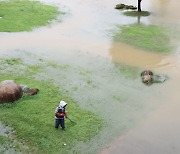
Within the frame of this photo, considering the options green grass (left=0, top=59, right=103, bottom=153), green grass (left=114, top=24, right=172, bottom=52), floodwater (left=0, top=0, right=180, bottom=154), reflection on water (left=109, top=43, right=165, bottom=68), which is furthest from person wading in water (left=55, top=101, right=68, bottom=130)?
green grass (left=114, top=24, right=172, bottom=52)

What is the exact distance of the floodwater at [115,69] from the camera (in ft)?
51.3

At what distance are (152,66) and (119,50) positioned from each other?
12.1 feet

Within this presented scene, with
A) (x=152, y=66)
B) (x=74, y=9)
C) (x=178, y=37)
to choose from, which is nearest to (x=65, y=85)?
(x=152, y=66)

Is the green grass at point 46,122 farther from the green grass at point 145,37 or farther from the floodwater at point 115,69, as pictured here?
the green grass at point 145,37

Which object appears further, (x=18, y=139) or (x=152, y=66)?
(x=152, y=66)

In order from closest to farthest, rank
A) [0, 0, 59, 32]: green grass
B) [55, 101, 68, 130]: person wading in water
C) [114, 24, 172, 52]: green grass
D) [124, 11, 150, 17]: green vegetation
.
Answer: [55, 101, 68, 130]: person wading in water < [114, 24, 172, 52]: green grass < [0, 0, 59, 32]: green grass < [124, 11, 150, 17]: green vegetation

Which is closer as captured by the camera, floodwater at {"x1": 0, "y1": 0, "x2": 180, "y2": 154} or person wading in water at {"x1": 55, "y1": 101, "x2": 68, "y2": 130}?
person wading in water at {"x1": 55, "y1": 101, "x2": 68, "y2": 130}

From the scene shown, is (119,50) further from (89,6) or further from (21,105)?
(89,6)

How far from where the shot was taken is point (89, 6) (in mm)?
39688

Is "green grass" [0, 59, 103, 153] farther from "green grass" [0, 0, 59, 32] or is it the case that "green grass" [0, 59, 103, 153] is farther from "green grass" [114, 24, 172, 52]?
"green grass" [0, 0, 59, 32]

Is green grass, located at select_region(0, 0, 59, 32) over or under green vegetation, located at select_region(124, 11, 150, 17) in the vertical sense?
over

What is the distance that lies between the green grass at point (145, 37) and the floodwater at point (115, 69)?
83 cm

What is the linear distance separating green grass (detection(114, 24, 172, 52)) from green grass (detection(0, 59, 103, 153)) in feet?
33.3

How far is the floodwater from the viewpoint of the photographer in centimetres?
1562
